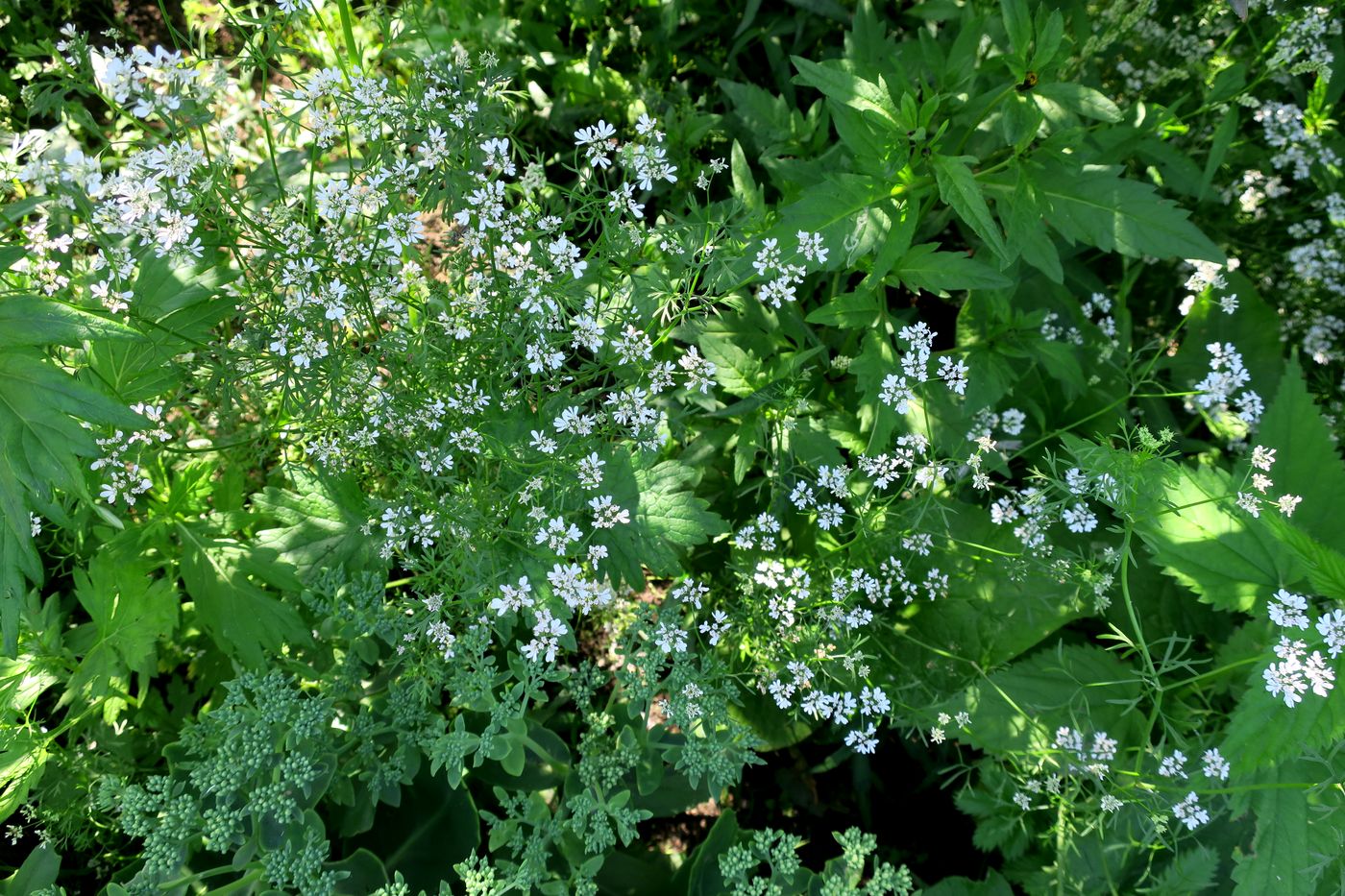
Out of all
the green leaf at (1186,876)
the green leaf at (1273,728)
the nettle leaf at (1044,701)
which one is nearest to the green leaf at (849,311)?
the nettle leaf at (1044,701)

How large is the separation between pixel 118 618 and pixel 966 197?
9.88 ft

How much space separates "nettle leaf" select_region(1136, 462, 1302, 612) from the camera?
9.82 ft

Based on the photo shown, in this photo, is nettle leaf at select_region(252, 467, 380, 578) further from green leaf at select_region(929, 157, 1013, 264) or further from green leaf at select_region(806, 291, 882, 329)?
green leaf at select_region(929, 157, 1013, 264)

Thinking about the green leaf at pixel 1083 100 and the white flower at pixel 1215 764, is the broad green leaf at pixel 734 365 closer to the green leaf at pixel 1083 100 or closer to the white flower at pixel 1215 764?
the green leaf at pixel 1083 100

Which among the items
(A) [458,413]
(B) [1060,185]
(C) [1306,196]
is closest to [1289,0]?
(C) [1306,196]

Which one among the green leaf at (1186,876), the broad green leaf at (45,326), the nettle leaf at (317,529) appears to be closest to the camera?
the broad green leaf at (45,326)

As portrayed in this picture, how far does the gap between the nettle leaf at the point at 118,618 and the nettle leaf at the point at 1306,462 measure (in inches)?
152

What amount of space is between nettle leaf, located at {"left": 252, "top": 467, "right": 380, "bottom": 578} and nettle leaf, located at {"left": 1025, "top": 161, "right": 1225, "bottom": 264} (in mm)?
2541

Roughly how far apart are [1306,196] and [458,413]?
4.11m

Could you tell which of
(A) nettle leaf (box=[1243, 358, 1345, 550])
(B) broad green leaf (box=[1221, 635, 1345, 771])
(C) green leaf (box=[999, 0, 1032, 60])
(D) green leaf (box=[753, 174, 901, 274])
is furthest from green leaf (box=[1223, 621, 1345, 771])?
(C) green leaf (box=[999, 0, 1032, 60])

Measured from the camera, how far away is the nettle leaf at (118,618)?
289cm

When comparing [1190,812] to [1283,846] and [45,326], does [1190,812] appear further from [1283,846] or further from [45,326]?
[45,326]

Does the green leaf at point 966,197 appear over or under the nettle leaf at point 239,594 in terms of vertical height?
over

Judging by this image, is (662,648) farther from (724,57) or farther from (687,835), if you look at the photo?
(724,57)
